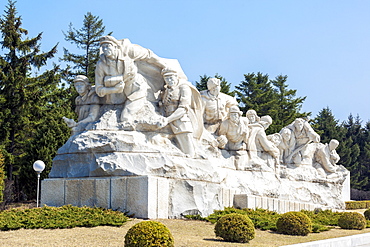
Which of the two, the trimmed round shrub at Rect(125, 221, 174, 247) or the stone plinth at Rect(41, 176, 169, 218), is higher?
the stone plinth at Rect(41, 176, 169, 218)

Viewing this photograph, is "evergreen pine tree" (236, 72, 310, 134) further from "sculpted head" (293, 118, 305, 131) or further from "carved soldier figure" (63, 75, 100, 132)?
"carved soldier figure" (63, 75, 100, 132)

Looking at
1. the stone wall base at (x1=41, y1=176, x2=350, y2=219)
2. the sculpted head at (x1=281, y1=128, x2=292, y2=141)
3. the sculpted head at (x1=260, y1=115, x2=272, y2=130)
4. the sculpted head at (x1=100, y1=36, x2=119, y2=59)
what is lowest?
the stone wall base at (x1=41, y1=176, x2=350, y2=219)

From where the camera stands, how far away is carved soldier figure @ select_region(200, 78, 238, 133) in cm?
1842

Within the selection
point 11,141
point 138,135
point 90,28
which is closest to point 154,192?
point 138,135

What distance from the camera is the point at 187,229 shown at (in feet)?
41.7

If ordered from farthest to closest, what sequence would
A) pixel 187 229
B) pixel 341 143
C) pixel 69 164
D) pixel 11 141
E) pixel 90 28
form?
pixel 341 143
pixel 90 28
pixel 11 141
pixel 69 164
pixel 187 229

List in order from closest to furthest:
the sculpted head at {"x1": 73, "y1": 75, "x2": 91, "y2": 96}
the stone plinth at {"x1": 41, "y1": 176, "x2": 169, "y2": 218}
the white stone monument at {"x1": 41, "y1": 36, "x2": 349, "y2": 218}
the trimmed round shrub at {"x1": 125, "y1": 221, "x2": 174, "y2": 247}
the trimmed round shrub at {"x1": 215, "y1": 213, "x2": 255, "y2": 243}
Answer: the trimmed round shrub at {"x1": 125, "y1": 221, "x2": 174, "y2": 247} → the trimmed round shrub at {"x1": 215, "y1": 213, "x2": 255, "y2": 243} → the stone plinth at {"x1": 41, "y1": 176, "x2": 169, "y2": 218} → the white stone monument at {"x1": 41, "y1": 36, "x2": 349, "y2": 218} → the sculpted head at {"x1": 73, "y1": 75, "x2": 91, "y2": 96}

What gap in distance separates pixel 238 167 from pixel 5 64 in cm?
1680

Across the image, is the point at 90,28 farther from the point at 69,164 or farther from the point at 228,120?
the point at 69,164

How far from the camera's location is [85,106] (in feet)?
51.3

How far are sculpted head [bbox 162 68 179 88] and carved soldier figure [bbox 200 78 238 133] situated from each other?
2.68m

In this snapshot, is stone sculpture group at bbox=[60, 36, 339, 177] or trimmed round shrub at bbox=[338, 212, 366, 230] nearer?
stone sculpture group at bbox=[60, 36, 339, 177]

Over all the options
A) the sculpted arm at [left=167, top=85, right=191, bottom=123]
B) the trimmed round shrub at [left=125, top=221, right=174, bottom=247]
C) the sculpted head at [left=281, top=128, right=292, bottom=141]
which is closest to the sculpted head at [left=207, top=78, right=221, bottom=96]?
the sculpted arm at [left=167, top=85, right=191, bottom=123]

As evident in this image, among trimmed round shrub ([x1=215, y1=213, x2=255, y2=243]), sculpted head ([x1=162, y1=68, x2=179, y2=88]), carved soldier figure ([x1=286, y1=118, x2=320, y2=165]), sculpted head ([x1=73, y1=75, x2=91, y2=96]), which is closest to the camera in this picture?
trimmed round shrub ([x1=215, y1=213, x2=255, y2=243])
